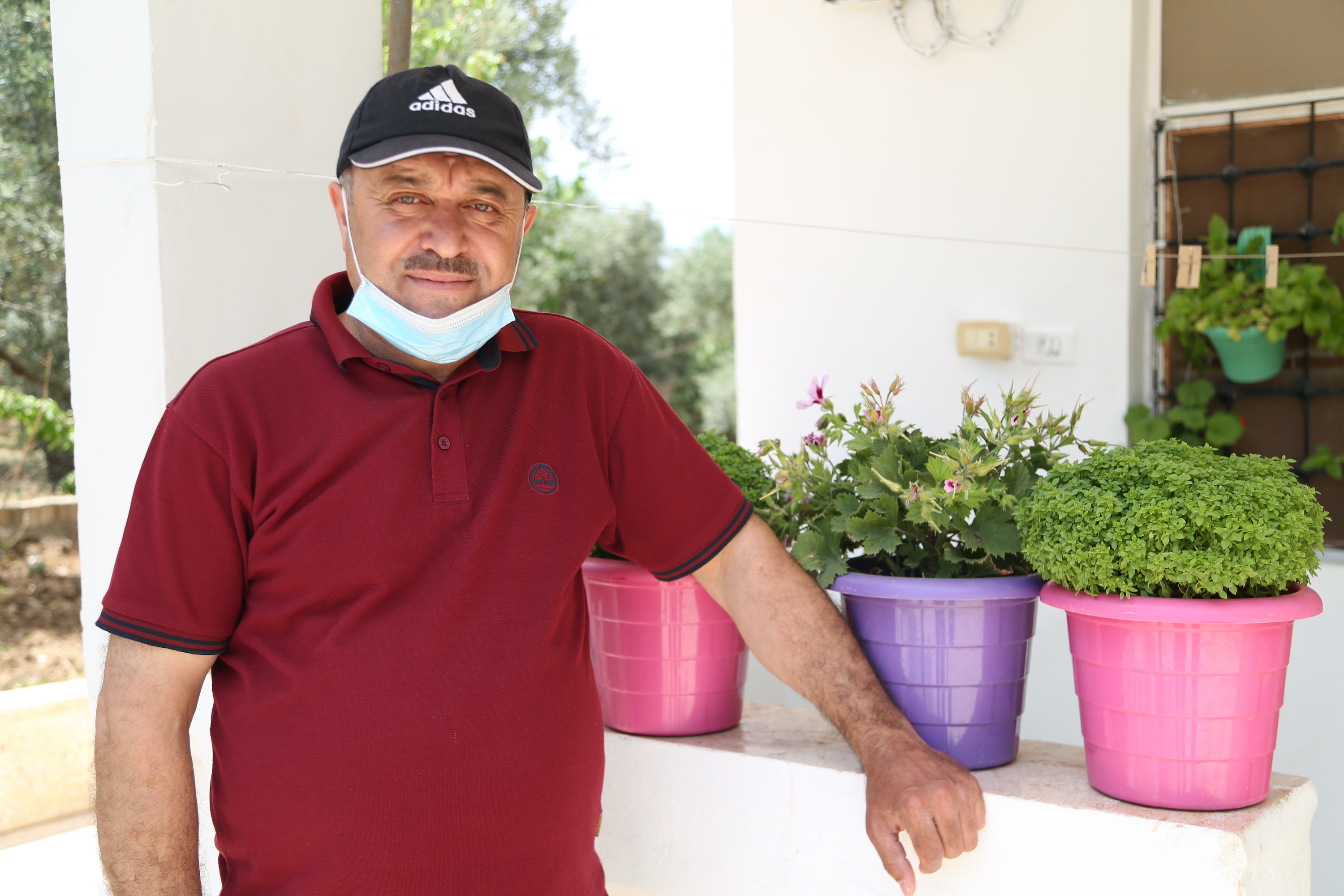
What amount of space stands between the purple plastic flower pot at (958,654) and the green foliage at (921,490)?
0.06m

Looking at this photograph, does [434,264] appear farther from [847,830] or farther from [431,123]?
[847,830]

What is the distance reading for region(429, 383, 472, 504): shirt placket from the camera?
1371 millimetres

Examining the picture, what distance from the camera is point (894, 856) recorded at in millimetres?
1401

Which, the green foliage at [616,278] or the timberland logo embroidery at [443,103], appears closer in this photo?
the timberland logo embroidery at [443,103]

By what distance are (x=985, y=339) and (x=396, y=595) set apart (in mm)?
2356

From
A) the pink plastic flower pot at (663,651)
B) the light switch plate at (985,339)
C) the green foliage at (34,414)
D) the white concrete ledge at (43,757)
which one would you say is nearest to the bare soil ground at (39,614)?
the green foliage at (34,414)

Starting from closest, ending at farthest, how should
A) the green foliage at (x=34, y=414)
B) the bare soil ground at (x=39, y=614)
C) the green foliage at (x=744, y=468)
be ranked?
the green foliage at (x=744, y=468) → the green foliage at (x=34, y=414) → the bare soil ground at (x=39, y=614)

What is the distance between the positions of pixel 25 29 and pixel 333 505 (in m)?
3.89

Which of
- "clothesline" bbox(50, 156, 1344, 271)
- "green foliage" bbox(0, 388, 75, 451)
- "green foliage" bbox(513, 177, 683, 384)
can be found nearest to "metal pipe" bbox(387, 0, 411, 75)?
"clothesline" bbox(50, 156, 1344, 271)

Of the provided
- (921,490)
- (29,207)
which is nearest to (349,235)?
(921,490)

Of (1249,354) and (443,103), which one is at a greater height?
(443,103)

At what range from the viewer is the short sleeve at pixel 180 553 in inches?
49.1

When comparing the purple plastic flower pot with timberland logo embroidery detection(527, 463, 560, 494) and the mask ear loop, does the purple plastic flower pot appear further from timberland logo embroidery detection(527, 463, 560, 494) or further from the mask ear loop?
the mask ear loop

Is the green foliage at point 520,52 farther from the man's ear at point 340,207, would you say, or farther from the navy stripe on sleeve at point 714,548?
the navy stripe on sleeve at point 714,548
